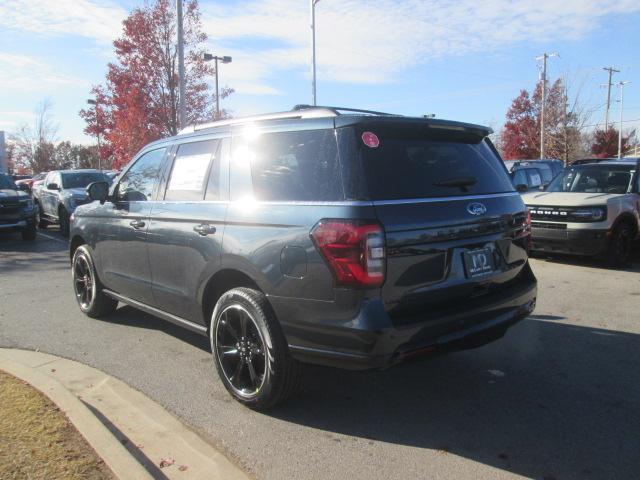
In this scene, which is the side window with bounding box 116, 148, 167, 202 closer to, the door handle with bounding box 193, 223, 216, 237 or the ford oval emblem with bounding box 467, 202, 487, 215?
the door handle with bounding box 193, 223, 216, 237

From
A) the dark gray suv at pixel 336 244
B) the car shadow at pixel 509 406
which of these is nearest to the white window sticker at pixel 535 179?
the car shadow at pixel 509 406

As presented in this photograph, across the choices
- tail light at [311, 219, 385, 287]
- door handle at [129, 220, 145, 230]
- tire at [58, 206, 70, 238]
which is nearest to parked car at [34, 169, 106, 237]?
tire at [58, 206, 70, 238]

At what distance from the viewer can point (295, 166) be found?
347 centimetres

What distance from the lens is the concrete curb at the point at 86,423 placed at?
2891 mm

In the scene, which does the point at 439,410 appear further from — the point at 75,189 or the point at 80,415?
the point at 75,189

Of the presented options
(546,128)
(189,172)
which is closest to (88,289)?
(189,172)

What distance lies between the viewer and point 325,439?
330 centimetres

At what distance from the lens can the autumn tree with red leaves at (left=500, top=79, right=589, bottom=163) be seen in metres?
37.3

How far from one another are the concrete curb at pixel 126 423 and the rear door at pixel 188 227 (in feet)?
2.60

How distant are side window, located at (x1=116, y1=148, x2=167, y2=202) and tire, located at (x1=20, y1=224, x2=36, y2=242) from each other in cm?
926

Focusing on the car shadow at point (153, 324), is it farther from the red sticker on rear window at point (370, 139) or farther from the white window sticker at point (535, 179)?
the white window sticker at point (535, 179)

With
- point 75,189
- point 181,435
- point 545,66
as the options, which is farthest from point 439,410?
point 545,66

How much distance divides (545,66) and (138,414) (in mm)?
42465

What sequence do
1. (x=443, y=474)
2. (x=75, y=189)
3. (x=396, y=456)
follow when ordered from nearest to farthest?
(x=443, y=474)
(x=396, y=456)
(x=75, y=189)
